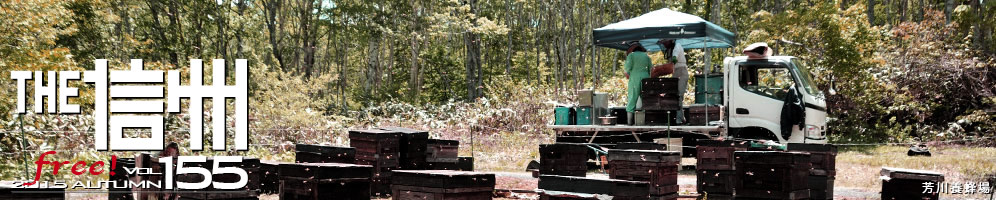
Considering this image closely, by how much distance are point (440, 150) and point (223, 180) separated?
4196mm

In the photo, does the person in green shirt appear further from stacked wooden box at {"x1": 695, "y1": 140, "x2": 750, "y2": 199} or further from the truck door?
stacked wooden box at {"x1": 695, "y1": 140, "x2": 750, "y2": 199}

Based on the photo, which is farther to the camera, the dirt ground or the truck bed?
the truck bed

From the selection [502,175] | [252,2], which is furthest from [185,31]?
[502,175]

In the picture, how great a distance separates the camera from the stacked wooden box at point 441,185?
694 cm

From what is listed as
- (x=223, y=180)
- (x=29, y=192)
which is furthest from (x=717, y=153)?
(x=29, y=192)

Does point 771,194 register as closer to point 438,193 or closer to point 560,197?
point 560,197

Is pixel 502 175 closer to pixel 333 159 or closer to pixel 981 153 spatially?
pixel 333 159

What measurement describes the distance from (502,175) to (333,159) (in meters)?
4.42

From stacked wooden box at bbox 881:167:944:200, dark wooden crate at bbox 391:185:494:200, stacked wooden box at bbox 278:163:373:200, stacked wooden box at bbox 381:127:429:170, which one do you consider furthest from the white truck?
stacked wooden box at bbox 278:163:373:200

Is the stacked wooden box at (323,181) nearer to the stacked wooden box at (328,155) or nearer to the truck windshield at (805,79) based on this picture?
the stacked wooden box at (328,155)

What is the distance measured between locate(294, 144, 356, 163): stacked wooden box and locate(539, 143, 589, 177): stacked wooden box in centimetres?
285

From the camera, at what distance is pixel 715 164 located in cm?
1004

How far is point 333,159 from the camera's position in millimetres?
9570

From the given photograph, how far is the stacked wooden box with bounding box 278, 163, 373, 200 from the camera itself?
276 inches
